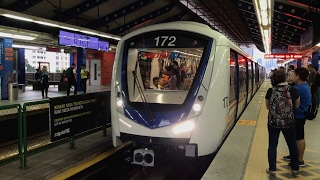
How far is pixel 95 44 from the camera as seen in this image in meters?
15.5

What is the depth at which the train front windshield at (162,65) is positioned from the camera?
5062mm

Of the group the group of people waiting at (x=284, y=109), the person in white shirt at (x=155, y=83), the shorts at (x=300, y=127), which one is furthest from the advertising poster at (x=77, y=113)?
the shorts at (x=300, y=127)

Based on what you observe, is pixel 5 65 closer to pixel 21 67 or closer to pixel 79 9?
pixel 79 9

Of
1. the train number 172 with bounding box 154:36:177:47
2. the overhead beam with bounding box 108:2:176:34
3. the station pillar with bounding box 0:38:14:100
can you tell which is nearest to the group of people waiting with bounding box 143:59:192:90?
the train number 172 with bounding box 154:36:177:47

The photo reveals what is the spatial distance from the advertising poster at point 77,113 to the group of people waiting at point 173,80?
131 centimetres

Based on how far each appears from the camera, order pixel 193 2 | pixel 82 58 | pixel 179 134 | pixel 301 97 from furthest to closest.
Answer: pixel 82 58 → pixel 193 2 → pixel 179 134 → pixel 301 97

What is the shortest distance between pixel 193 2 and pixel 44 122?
11.8 metres

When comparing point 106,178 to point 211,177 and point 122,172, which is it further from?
point 211,177

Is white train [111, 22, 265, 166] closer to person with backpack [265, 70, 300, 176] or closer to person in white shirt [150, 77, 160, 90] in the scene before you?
person in white shirt [150, 77, 160, 90]

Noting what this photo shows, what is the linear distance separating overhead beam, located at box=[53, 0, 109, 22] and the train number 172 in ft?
31.9

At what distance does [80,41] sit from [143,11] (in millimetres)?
5224

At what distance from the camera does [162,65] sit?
609cm

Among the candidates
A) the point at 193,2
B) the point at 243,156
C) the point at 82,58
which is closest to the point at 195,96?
the point at 243,156

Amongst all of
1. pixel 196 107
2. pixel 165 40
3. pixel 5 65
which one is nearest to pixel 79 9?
pixel 5 65
